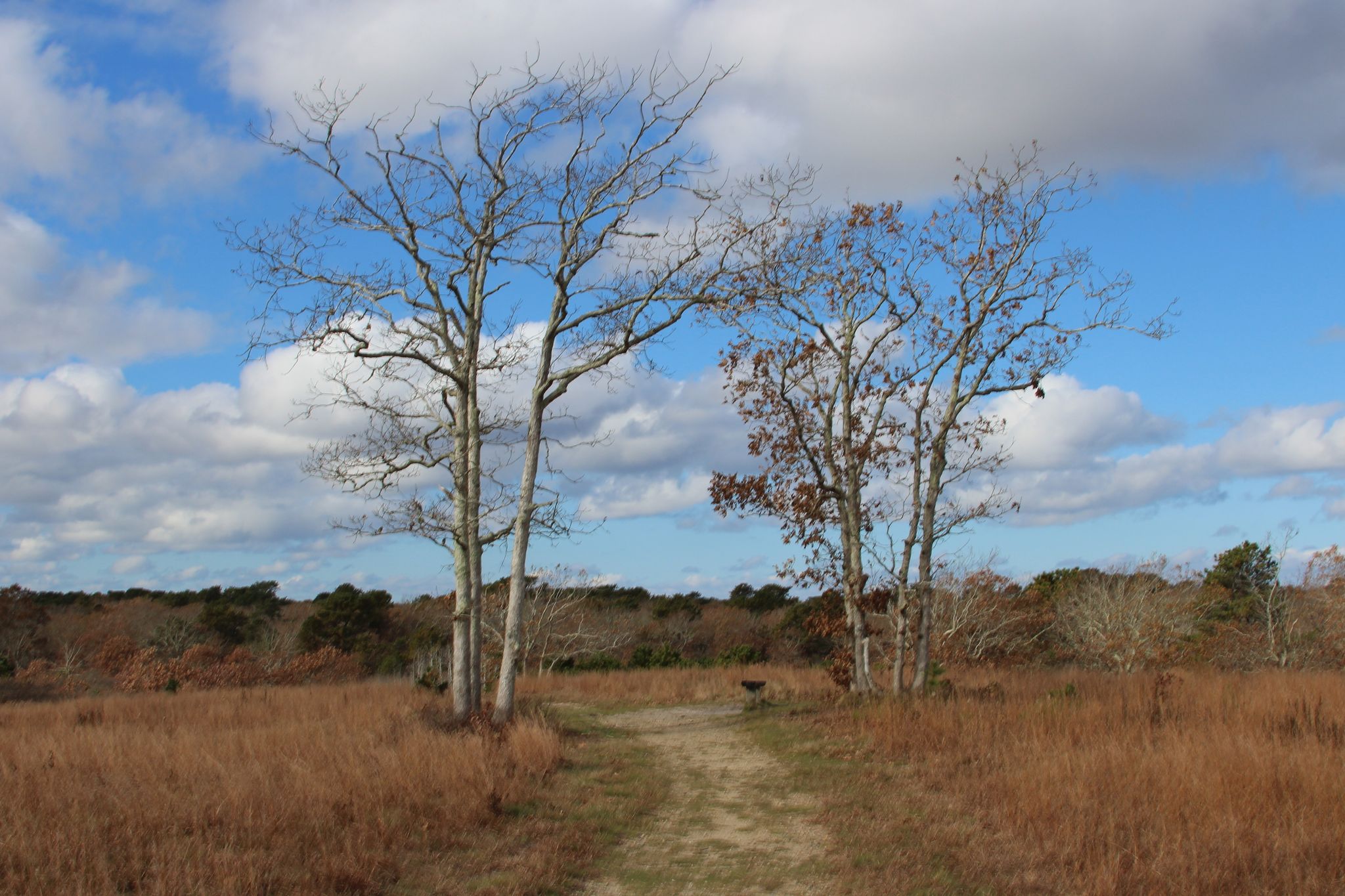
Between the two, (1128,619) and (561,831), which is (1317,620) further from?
(561,831)

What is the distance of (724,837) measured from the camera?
27.3 ft

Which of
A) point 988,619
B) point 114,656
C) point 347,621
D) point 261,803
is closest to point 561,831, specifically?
point 261,803

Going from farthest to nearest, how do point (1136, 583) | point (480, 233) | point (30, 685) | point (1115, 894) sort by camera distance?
1. point (30, 685)
2. point (1136, 583)
3. point (480, 233)
4. point (1115, 894)

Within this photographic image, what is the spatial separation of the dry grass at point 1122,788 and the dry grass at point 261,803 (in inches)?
140

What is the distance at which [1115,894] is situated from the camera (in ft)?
20.6

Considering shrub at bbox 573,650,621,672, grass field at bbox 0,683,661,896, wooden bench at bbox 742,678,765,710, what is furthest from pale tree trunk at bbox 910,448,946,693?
shrub at bbox 573,650,621,672

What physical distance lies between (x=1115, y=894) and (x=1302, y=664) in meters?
20.9

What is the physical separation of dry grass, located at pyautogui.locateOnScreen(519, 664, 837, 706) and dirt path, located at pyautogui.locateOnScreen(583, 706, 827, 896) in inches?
222

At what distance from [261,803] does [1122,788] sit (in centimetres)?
724

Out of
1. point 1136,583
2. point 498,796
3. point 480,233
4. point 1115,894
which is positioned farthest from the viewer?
point 1136,583

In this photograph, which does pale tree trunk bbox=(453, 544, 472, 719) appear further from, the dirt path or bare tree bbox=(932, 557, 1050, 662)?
bare tree bbox=(932, 557, 1050, 662)

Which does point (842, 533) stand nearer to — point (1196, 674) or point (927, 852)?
point (1196, 674)

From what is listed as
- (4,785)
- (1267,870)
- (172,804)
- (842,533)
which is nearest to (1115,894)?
(1267,870)

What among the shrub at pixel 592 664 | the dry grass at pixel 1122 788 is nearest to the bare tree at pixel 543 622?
the shrub at pixel 592 664
